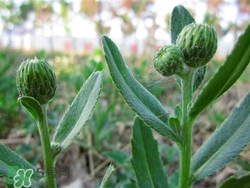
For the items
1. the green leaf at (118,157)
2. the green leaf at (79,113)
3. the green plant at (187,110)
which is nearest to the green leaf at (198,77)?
the green plant at (187,110)

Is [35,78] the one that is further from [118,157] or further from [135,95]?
[118,157]

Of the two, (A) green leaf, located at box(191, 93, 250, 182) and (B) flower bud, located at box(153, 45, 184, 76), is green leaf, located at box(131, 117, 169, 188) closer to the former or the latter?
(A) green leaf, located at box(191, 93, 250, 182)

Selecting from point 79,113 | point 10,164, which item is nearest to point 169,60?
point 79,113

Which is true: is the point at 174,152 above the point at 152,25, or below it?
below

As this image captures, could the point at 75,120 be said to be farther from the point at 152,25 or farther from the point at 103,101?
the point at 152,25

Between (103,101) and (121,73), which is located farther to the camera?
(103,101)

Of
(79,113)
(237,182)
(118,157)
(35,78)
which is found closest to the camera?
(237,182)

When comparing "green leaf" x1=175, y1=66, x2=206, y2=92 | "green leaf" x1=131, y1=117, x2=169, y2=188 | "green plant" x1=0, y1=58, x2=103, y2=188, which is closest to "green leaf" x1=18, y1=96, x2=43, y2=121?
"green plant" x1=0, y1=58, x2=103, y2=188

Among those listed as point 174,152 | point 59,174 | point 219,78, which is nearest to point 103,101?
point 174,152

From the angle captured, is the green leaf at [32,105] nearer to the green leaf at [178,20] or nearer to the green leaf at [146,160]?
the green leaf at [146,160]
